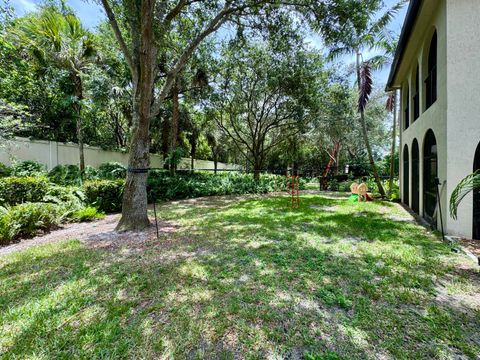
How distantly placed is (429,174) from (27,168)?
44.3 ft

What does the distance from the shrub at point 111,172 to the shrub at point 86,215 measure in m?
4.38

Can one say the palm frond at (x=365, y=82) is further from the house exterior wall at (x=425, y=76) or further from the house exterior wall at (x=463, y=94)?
the house exterior wall at (x=463, y=94)

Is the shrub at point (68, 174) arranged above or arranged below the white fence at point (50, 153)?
below

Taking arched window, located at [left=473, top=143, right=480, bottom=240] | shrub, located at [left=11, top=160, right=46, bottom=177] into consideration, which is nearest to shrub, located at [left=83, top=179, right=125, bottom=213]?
shrub, located at [left=11, top=160, right=46, bottom=177]

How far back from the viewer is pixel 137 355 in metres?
1.77

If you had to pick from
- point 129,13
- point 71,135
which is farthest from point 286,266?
point 71,135

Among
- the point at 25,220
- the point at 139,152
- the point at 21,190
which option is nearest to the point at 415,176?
the point at 139,152

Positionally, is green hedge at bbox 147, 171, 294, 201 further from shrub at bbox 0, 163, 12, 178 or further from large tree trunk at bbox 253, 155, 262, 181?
shrub at bbox 0, 163, 12, 178

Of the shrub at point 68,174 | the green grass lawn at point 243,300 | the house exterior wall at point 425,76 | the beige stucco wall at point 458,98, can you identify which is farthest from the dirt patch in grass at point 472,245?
the shrub at point 68,174

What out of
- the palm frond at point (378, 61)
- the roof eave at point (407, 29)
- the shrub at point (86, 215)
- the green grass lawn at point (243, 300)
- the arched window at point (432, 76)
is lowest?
the green grass lawn at point (243, 300)

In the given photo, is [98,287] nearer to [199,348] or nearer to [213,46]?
[199,348]

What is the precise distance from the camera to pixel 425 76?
614 cm

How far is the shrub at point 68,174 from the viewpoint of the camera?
29.7ft

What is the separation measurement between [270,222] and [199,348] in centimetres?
425
